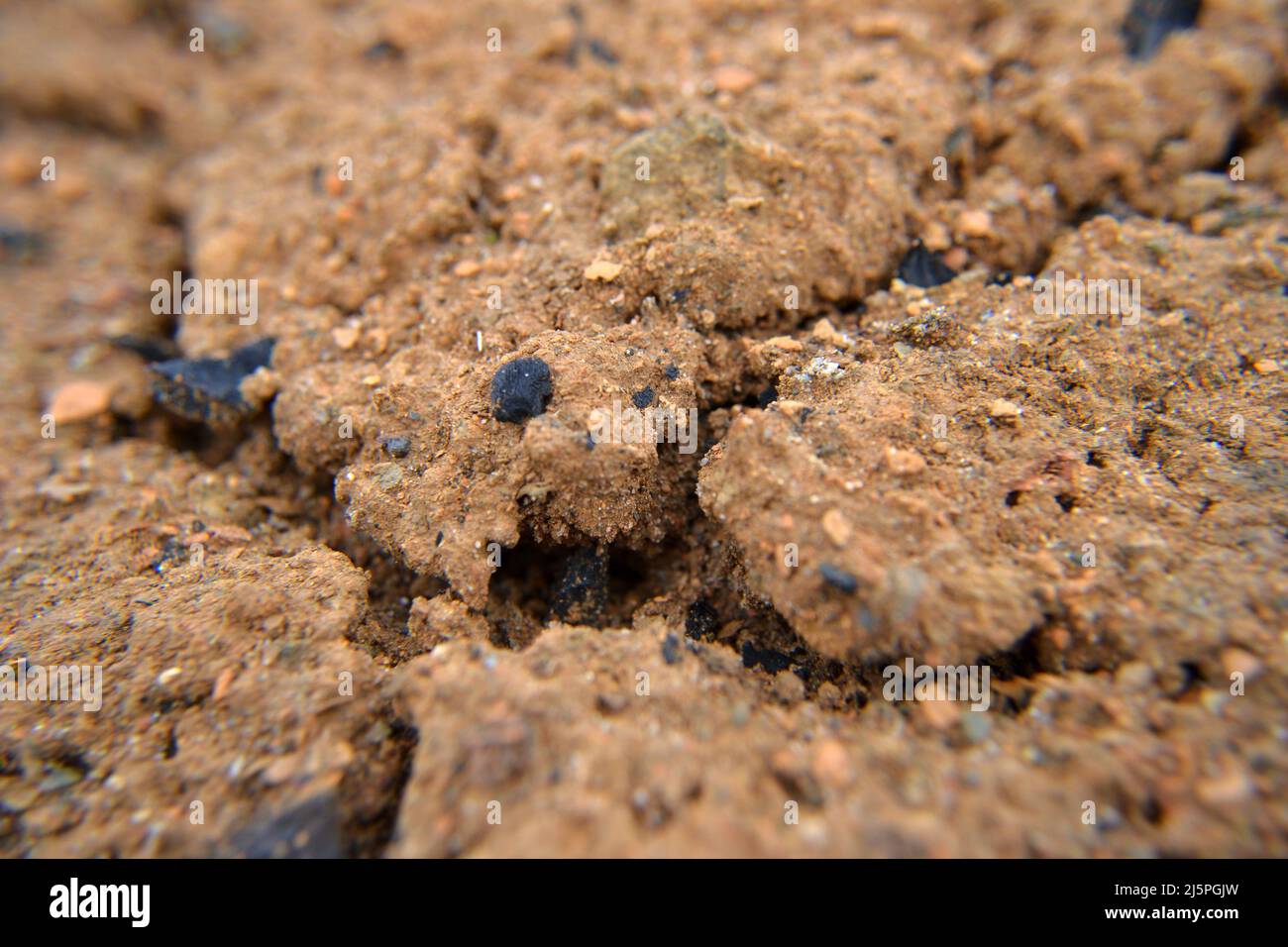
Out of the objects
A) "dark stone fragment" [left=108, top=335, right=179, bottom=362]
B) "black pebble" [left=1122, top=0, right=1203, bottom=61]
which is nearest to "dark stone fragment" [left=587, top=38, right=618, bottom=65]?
"black pebble" [left=1122, top=0, right=1203, bottom=61]

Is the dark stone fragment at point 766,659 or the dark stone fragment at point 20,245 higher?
the dark stone fragment at point 20,245

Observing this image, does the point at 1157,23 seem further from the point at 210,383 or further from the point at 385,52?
the point at 210,383

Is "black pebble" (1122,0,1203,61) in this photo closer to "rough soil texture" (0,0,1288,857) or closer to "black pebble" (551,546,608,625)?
"rough soil texture" (0,0,1288,857)

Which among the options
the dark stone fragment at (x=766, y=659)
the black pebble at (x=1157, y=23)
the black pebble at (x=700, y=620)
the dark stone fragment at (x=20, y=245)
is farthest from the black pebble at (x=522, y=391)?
the dark stone fragment at (x=20, y=245)

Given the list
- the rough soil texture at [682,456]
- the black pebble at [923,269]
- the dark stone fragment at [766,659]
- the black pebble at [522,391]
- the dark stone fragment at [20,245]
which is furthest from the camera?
the dark stone fragment at [20,245]

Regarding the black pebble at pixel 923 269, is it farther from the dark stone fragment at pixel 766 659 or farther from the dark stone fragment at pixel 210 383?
the dark stone fragment at pixel 210 383
